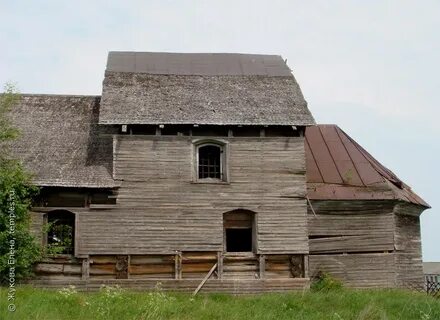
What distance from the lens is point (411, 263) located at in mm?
24281

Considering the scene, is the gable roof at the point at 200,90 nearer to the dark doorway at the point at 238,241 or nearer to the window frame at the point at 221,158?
the window frame at the point at 221,158

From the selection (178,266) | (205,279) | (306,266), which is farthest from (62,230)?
(306,266)

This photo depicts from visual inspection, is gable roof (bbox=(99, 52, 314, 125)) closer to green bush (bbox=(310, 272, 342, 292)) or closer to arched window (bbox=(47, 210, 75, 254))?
arched window (bbox=(47, 210, 75, 254))

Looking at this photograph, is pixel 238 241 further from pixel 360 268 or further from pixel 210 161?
pixel 360 268

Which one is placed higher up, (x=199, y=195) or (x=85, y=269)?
(x=199, y=195)

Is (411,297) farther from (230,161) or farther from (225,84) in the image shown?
(225,84)

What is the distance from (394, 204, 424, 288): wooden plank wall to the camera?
23.6 metres

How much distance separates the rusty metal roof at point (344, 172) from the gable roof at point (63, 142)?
7429mm

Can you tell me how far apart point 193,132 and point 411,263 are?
933cm

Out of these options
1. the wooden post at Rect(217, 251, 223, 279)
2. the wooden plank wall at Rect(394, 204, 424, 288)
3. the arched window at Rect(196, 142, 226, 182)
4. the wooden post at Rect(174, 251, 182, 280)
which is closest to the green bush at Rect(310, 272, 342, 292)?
the wooden plank wall at Rect(394, 204, 424, 288)

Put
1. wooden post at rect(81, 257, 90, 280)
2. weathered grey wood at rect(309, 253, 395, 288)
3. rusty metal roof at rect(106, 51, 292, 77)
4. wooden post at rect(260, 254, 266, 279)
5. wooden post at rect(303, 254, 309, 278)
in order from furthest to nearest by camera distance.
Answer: rusty metal roof at rect(106, 51, 292, 77) → weathered grey wood at rect(309, 253, 395, 288) → wooden post at rect(303, 254, 309, 278) → wooden post at rect(260, 254, 266, 279) → wooden post at rect(81, 257, 90, 280)

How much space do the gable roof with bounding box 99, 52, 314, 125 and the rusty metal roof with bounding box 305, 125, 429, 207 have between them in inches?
106

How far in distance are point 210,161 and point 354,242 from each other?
577cm

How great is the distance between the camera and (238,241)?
2323 cm
